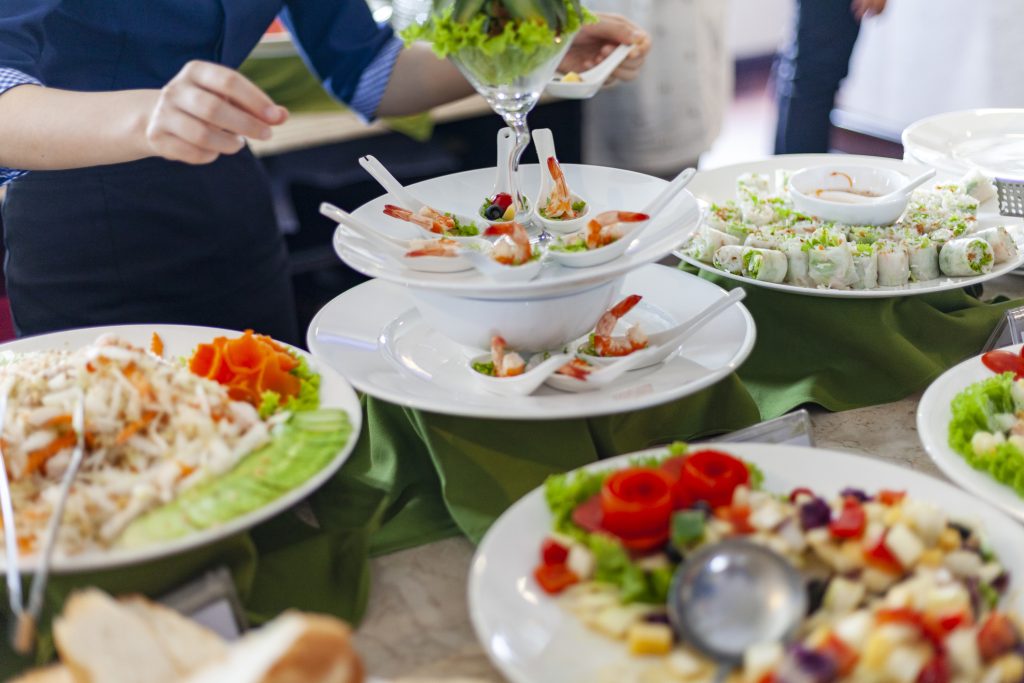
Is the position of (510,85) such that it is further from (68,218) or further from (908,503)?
(68,218)

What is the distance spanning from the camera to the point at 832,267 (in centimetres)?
123

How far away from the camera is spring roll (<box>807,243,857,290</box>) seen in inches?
48.5

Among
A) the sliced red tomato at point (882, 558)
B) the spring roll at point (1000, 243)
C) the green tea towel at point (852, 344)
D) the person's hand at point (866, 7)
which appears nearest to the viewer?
the sliced red tomato at point (882, 558)

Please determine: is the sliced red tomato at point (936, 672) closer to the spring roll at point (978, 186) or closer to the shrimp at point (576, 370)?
the shrimp at point (576, 370)

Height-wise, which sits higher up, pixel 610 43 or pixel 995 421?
pixel 610 43

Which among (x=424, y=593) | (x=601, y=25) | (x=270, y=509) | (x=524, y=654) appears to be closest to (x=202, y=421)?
(x=270, y=509)

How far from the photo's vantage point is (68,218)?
156 cm

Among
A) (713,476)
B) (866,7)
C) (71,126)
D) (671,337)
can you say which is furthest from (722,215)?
(866,7)

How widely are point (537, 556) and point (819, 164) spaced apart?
117cm

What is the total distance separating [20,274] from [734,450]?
1.31 meters

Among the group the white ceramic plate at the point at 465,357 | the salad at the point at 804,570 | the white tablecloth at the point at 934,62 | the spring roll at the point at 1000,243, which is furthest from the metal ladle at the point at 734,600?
the white tablecloth at the point at 934,62

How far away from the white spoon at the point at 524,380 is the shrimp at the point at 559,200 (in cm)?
21

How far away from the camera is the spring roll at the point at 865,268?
124 centimetres

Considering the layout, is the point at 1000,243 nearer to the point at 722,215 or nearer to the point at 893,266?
the point at 893,266
